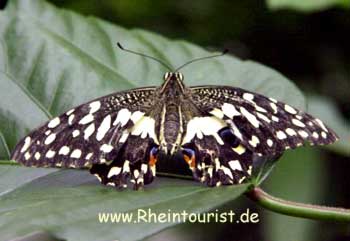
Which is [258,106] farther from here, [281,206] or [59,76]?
[59,76]

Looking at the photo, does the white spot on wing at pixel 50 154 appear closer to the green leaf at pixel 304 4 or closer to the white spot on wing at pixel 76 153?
the white spot on wing at pixel 76 153

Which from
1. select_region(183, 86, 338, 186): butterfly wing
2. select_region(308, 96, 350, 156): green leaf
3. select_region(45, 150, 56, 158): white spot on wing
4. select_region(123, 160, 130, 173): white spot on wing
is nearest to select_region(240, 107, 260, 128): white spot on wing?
select_region(183, 86, 338, 186): butterfly wing

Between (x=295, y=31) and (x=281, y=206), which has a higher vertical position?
(x=295, y=31)

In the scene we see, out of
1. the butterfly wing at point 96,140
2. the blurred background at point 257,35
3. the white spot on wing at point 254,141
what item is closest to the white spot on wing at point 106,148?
the butterfly wing at point 96,140

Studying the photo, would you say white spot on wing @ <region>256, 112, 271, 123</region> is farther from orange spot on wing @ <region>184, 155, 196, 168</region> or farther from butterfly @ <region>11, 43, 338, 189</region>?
orange spot on wing @ <region>184, 155, 196, 168</region>

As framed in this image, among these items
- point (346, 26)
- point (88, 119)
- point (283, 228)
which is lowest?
point (283, 228)

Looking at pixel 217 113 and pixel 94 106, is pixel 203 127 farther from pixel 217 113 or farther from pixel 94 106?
pixel 94 106

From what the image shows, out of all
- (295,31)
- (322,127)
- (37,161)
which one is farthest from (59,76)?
(295,31)

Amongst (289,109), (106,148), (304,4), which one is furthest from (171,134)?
(304,4)
